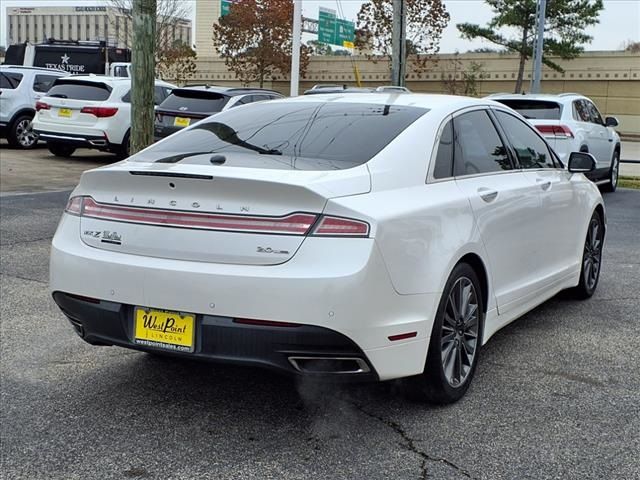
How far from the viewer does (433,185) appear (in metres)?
4.03

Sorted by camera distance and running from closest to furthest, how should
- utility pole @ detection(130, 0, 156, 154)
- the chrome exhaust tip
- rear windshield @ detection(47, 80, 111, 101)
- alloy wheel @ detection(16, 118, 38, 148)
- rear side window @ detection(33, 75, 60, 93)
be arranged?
1. the chrome exhaust tip
2. utility pole @ detection(130, 0, 156, 154)
3. rear windshield @ detection(47, 80, 111, 101)
4. alloy wheel @ detection(16, 118, 38, 148)
5. rear side window @ detection(33, 75, 60, 93)

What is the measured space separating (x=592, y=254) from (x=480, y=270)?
246 cm

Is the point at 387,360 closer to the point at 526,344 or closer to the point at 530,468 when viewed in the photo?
the point at 530,468

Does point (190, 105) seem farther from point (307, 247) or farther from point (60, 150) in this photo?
point (307, 247)

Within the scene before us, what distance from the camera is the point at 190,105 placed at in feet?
47.2

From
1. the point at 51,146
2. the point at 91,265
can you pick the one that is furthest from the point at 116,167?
the point at 51,146

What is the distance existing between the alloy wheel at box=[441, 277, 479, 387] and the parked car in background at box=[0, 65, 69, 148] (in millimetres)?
15392

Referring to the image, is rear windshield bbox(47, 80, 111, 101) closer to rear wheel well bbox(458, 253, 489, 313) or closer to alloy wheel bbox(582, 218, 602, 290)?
alloy wheel bbox(582, 218, 602, 290)

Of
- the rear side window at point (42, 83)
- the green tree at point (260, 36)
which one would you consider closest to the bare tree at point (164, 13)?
the green tree at point (260, 36)

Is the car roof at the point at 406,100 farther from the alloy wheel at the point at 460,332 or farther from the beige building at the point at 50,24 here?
the beige building at the point at 50,24

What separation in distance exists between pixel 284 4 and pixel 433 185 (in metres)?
42.4

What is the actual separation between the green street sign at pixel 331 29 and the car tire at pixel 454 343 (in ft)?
157

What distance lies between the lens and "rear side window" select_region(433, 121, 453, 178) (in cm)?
416

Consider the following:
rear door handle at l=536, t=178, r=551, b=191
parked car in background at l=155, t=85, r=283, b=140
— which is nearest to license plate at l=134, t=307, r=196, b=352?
rear door handle at l=536, t=178, r=551, b=191
